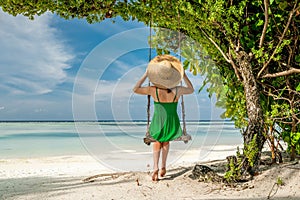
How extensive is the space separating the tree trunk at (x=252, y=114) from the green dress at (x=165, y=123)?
0.91 metres

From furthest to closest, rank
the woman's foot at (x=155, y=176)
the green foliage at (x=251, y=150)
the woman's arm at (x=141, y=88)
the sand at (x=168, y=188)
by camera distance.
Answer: the woman's foot at (x=155, y=176) < the woman's arm at (x=141, y=88) < the green foliage at (x=251, y=150) < the sand at (x=168, y=188)

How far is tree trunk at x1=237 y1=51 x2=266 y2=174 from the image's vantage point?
4246mm

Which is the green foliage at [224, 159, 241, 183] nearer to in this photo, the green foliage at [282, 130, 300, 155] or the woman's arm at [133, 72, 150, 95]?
the green foliage at [282, 130, 300, 155]

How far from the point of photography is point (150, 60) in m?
4.04

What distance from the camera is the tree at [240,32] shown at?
4.22m

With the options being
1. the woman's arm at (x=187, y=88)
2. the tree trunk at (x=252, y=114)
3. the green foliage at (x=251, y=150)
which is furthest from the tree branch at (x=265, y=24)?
the green foliage at (x=251, y=150)

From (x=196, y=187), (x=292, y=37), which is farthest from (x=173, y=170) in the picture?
(x=292, y=37)

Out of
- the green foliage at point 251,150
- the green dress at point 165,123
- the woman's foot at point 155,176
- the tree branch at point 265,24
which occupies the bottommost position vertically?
the woman's foot at point 155,176

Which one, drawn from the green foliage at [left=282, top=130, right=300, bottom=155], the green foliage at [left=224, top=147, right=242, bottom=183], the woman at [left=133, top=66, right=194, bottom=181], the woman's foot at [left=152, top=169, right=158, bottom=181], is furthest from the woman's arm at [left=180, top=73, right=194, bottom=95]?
the green foliage at [left=282, top=130, right=300, bottom=155]

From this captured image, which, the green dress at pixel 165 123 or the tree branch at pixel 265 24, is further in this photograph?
the green dress at pixel 165 123

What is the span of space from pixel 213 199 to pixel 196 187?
566 millimetres

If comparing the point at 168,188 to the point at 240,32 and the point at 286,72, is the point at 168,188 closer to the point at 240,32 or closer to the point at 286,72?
the point at 286,72

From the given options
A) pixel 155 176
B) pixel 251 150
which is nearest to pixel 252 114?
pixel 251 150

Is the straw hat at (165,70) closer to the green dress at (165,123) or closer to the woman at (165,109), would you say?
the woman at (165,109)
